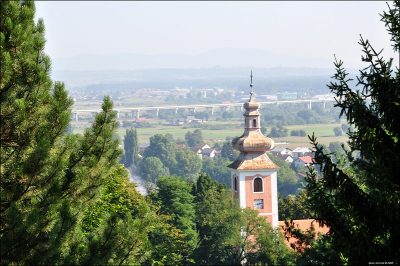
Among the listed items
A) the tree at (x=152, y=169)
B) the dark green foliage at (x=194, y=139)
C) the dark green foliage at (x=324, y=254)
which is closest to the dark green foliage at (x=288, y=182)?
the tree at (x=152, y=169)

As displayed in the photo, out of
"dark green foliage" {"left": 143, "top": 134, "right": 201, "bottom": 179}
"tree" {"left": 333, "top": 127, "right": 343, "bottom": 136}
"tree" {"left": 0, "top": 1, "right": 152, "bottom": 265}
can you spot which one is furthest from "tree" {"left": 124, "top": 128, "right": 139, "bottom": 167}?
"tree" {"left": 0, "top": 1, "right": 152, "bottom": 265}

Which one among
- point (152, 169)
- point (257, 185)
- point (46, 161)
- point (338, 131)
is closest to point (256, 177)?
point (257, 185)

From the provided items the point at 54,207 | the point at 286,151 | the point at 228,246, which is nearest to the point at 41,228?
the point at 54,207

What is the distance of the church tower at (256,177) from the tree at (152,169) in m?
68.7

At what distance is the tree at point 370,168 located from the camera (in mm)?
9539

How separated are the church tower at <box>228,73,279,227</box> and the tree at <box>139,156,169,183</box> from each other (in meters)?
68.7

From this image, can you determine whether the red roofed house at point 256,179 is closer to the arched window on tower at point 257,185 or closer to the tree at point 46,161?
the arched window on tower at point 257,185

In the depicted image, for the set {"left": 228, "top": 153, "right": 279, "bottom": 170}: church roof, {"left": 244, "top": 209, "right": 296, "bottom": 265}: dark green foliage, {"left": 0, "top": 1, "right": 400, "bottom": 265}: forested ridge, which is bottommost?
{"left": 244, "top": 209, "right": 296, "bottom": 265}: dark green foliage

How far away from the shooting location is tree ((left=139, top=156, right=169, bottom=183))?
10850 centimetres

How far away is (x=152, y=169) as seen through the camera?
11012 cm

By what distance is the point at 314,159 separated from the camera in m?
9.88

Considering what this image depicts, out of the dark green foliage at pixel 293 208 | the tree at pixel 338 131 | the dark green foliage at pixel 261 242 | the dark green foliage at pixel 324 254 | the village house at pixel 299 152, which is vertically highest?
the dark green foliage at pixel 324 254

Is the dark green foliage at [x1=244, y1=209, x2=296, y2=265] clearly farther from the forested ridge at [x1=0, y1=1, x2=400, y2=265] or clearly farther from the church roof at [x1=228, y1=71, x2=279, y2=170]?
the forested ridge at [x1=0, y1=1, x2=400, y2=265]

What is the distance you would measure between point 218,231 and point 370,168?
978 inches
